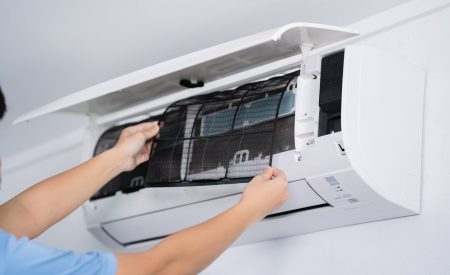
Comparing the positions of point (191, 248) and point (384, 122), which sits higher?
point (384, 122)

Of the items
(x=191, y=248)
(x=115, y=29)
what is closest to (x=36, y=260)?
(x=191, y=248)

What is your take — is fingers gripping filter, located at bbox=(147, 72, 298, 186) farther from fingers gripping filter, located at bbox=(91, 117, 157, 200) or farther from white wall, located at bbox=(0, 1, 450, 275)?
white wall, located at bbox=(0, 1, 450, 275)

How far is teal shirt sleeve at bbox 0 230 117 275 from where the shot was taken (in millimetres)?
1181

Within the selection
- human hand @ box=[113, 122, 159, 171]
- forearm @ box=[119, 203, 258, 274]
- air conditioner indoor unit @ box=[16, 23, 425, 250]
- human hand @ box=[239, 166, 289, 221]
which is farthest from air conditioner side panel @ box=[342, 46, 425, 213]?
human hand @ box=[113, 122, 159, 171]

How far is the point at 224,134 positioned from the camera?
1686 mm

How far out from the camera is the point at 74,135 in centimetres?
264

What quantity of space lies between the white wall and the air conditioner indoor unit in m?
0.03

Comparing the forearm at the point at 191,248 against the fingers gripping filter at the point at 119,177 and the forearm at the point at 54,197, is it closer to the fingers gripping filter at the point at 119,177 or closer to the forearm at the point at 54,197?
the forearm at the point at 54,197

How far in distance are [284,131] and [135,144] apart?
0.43 metres

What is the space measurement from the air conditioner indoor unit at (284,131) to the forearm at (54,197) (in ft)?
0.44

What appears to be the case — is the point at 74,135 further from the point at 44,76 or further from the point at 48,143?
the point at 44,76

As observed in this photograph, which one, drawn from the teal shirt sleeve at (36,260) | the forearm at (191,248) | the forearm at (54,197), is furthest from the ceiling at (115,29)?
the teal shirt sleeve at (36,260)

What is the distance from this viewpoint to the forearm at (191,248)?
1295 millimetres

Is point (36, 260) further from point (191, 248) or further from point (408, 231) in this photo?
point (408, 231)
